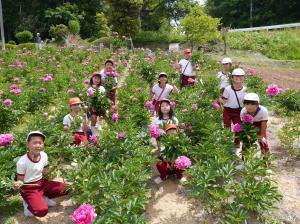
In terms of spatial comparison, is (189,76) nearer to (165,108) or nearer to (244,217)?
(165,108)

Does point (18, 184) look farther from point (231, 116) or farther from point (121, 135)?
point (231, 116)

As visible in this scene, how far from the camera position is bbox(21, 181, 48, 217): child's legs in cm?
361

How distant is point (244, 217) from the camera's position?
3.30 m


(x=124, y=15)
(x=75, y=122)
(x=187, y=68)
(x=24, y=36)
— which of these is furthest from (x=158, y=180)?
(x=24, y=36)

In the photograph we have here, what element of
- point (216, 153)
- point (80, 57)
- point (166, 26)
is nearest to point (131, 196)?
point (216, 153)

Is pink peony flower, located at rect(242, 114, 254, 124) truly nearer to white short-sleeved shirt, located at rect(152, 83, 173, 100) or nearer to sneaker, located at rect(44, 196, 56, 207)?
white short-sleeved shirt, located at rect(152, 83, 173, 100)

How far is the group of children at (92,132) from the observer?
3.64 m

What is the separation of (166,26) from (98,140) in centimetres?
2787

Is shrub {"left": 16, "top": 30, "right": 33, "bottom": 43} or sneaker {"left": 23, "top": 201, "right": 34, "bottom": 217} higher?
shrub {"left": 16, "top": 30, "right": 33, "bottom": 43}

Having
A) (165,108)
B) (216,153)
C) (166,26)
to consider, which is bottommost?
(216,153)

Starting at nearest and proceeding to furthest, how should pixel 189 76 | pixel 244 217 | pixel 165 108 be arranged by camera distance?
pixel 244 217, pixel 165 108, pixel 189 76

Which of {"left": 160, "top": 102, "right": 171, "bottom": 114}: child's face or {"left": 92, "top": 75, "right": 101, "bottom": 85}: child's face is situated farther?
{"left": 92, "top": 75, "right": 101, "bottom": 85}: child's face

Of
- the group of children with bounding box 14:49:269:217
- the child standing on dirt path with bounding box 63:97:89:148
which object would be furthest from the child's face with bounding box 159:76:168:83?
the child standing on dirt path with bounding box 63:97:89:148

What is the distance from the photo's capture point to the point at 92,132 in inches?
214
